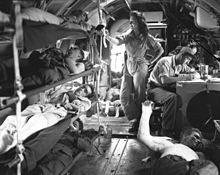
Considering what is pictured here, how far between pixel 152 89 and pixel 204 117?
1.05m

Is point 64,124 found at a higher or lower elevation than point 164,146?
higher

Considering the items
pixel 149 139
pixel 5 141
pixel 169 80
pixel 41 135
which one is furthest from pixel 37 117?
pixel 169 80

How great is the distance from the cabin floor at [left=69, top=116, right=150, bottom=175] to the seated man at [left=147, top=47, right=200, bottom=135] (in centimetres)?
65

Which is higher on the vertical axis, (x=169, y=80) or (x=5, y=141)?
(x=169, y=80)

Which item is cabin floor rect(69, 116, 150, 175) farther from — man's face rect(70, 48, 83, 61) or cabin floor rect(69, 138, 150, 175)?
man's face rect(70, 48, 83, 61)

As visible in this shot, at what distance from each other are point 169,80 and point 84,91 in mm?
1722

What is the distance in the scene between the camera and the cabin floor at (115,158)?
3485 mm

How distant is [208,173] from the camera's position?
97.8 inches

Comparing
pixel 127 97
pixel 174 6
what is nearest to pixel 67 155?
pixel 127 97

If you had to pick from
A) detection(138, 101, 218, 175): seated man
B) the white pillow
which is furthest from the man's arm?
the white pillow

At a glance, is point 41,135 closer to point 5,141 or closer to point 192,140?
point 5,141

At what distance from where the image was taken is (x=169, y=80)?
4.84 metres

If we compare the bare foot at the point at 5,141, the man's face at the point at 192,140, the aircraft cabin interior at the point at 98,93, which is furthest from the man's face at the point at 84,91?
the bare foot at the point at 5,141

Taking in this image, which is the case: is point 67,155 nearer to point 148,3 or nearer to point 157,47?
point 157,47
